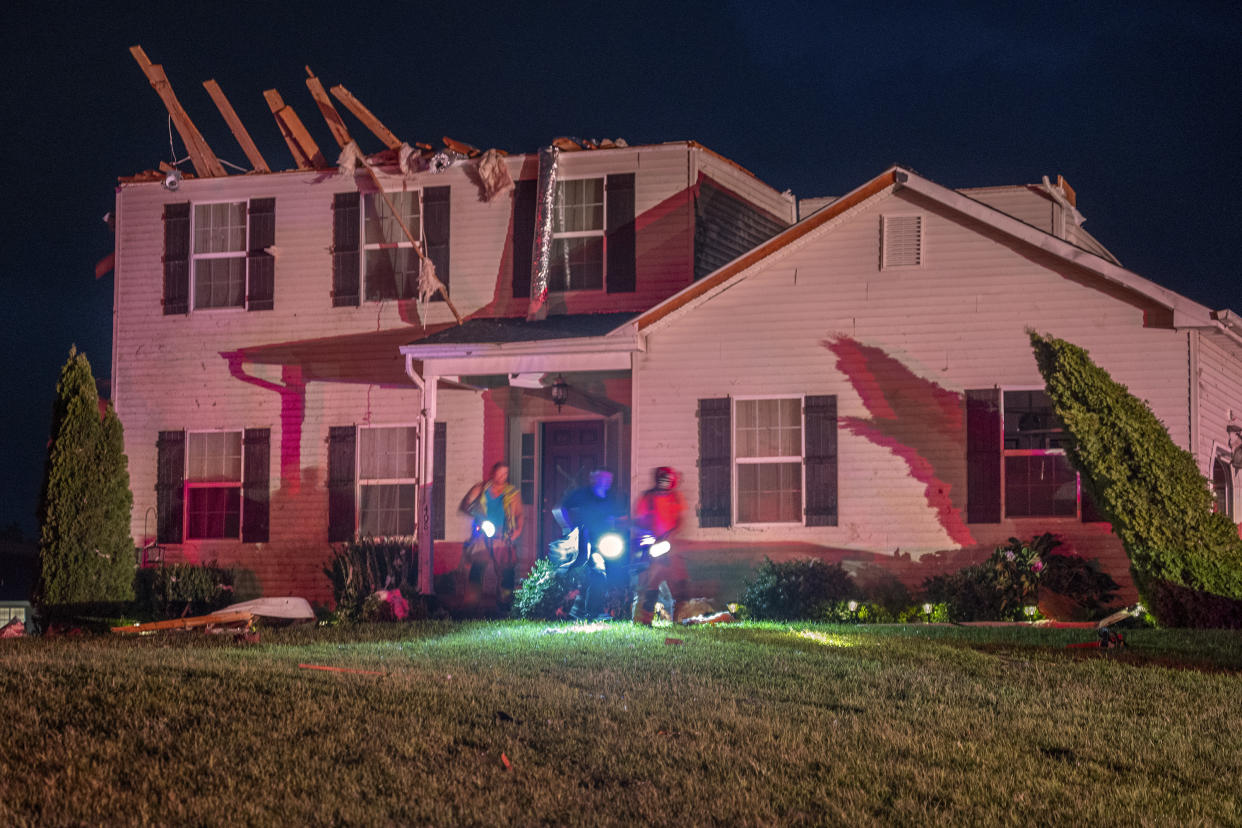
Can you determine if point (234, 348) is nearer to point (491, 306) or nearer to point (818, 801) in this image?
point (491, 306)

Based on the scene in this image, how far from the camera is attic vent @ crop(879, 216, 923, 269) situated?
1509cm

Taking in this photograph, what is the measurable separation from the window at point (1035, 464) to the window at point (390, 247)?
805 cm

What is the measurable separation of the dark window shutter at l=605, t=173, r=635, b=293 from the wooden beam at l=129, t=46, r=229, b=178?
18.8 feet

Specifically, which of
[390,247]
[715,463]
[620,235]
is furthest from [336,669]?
[390,247]

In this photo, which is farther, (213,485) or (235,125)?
(235,125)

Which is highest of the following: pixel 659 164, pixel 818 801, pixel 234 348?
pixel 659 164

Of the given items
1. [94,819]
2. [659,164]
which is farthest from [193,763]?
[659,164]

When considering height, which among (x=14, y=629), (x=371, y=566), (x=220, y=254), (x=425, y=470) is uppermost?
(x=220, y=254)

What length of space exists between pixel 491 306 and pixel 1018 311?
270 inches

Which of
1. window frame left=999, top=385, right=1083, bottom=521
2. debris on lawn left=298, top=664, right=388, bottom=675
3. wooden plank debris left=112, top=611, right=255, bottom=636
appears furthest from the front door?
debris on lawn left=298, top=664, right=388, bottom=675

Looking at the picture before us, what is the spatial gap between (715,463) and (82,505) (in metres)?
7.77

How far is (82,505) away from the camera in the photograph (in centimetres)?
1625

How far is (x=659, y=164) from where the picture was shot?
17422mm

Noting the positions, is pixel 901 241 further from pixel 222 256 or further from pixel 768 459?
pixel 222 256
